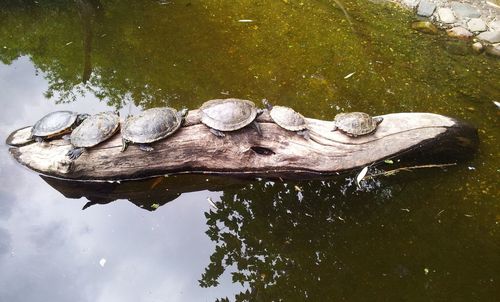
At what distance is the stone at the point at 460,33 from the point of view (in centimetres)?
589

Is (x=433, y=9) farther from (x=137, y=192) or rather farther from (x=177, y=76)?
(x=137, y=192)

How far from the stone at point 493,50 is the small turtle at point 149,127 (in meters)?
4.49

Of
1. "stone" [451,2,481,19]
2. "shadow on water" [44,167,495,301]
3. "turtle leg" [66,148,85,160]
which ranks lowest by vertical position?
"shadow on water" [44,167,495,301]

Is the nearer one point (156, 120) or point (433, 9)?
point (156, 120)

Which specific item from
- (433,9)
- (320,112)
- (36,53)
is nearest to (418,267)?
(320,112)

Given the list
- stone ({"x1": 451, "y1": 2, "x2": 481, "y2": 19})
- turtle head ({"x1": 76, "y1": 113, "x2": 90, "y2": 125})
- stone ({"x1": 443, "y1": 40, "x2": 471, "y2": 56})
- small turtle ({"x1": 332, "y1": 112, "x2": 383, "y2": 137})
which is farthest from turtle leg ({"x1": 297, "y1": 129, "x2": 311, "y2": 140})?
stone ({"x1": 451, "y1": 2, "x2": 481, "y2": 19})

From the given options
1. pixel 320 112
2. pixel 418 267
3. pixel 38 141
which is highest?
pixel 38 141

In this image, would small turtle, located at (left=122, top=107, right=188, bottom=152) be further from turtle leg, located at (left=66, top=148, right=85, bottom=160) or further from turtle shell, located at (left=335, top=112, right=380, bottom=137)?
turtle shell, located at (left=335, top=112, right=380, bottom=137)

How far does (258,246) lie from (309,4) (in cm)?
444

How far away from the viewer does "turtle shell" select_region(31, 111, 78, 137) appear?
4162mm

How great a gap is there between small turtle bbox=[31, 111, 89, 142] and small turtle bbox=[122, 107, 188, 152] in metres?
0.63

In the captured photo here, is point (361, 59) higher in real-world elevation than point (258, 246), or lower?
higher

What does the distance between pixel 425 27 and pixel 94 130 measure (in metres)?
4.93

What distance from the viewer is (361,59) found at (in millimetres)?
5711
